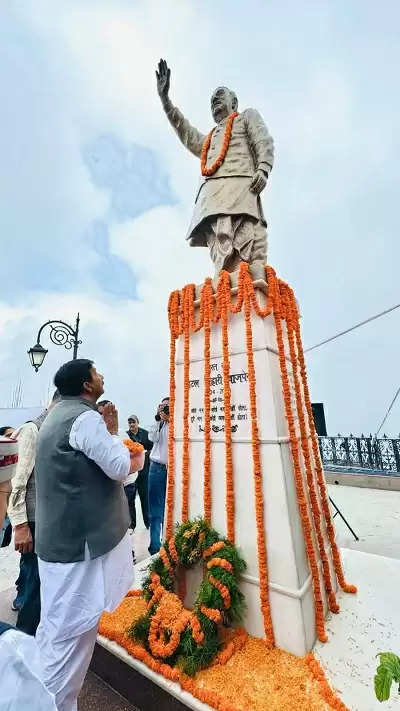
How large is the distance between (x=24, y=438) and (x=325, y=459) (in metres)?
8.95

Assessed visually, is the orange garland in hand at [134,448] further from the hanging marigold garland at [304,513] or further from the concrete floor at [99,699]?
the concrete floor at [99,699]

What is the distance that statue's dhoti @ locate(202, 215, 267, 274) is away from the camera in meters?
3.08

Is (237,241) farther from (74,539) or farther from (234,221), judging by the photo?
(74,539)

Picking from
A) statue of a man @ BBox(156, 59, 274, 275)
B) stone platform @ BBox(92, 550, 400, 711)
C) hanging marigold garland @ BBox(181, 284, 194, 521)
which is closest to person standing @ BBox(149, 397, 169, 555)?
hanging marigold garland @ BBox(181, 284, 194, 521)

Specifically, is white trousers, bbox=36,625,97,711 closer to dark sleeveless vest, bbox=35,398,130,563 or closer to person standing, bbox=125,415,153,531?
dark sleeveless vest, bbox=35,398,130,563

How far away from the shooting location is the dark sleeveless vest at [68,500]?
1.72 meters

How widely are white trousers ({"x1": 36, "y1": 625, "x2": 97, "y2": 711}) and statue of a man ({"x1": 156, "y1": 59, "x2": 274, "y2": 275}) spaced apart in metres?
2.98

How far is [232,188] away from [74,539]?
10.7 ft

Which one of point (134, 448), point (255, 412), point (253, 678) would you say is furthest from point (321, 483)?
point (134, 448)

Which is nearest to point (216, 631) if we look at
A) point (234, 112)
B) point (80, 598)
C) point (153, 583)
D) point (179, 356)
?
point (153, 583)

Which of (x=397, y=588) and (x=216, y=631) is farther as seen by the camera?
(x=397, y=588)

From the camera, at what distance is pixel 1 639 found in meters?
0.68

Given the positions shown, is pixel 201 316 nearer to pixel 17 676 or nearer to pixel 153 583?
pixel 153 583

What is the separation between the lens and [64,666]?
167cm
